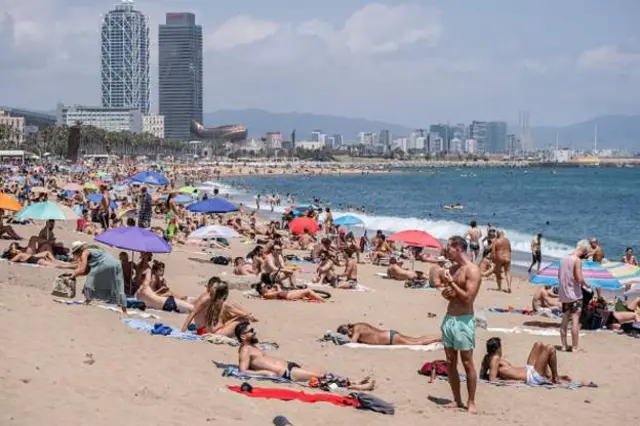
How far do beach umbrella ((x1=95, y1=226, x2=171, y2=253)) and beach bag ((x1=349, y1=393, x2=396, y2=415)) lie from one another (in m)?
5.49

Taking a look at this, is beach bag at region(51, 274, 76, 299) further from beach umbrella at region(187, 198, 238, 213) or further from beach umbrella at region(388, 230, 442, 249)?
beach umbrella at region(187, 198, 238, 213)

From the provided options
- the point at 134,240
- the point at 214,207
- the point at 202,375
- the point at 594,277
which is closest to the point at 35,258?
the point at 134,240

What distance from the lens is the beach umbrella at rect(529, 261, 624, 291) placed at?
42.5 feet

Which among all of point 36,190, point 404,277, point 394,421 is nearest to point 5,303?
point 394,421

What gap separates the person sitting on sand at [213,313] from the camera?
413 inches

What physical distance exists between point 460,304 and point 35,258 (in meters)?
9.42

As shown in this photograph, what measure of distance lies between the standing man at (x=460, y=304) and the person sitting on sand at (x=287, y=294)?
6.87 m

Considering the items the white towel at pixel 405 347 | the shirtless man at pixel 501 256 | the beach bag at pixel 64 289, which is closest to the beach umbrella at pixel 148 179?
the shirtless man at pixel 501 256

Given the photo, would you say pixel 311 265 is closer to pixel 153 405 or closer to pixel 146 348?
pixel 146 348

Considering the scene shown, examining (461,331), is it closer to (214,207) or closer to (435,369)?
(435,369)

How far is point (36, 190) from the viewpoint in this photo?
119 feet

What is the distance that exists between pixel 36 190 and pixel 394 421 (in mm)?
31493

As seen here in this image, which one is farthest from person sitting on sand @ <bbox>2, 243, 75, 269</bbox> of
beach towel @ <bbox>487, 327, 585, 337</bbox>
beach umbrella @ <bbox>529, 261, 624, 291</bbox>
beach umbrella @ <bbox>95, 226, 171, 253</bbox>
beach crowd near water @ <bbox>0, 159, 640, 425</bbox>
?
beach umbrella @ <bbox>529, 261, 624, 291</bbox>

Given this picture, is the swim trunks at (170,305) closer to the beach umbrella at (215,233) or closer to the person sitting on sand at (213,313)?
the person sitting on sand at (213,313)
